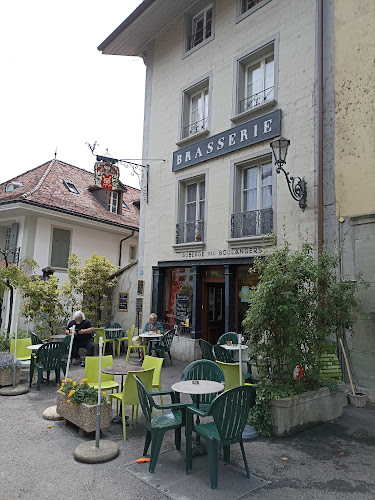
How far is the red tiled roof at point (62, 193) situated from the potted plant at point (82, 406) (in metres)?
10.6

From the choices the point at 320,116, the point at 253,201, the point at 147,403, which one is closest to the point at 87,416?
the point at 147,403

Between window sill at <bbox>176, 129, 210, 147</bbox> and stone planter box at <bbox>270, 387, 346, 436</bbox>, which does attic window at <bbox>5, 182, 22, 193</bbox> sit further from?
stone planter box at <bbox>270, 387, 346, 436</bbox>

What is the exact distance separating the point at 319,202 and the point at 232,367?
4.28 meters

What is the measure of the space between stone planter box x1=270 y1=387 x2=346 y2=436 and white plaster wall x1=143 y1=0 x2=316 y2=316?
12.1ft

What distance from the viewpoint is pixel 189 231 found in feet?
Result: 38.6

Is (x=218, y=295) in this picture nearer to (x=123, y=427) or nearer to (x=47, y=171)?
(x=123, y=427)

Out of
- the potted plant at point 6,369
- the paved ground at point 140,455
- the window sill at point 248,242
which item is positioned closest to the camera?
the paved ground at point 140,455

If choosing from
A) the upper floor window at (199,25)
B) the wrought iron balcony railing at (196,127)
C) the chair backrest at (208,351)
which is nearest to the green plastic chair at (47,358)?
the chair backrest at (208,351)

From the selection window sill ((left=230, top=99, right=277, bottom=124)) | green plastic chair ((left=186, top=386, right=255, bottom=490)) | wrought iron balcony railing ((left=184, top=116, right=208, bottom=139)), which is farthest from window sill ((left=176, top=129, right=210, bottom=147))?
green plastic chair ((left=186, top=386, right=255, bottom=490))

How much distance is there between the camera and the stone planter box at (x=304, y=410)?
17.8 feet

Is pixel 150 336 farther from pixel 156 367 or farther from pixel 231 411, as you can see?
pixel 231 411

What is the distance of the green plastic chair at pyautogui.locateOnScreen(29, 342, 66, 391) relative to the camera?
7.80 metres

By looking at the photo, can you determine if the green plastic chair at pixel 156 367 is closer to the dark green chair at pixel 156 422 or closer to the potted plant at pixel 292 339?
the dark green chair at pixel 156 422

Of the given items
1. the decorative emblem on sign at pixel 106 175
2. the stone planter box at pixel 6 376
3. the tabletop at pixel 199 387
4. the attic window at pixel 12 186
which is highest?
the attic window at pixel 12 186
